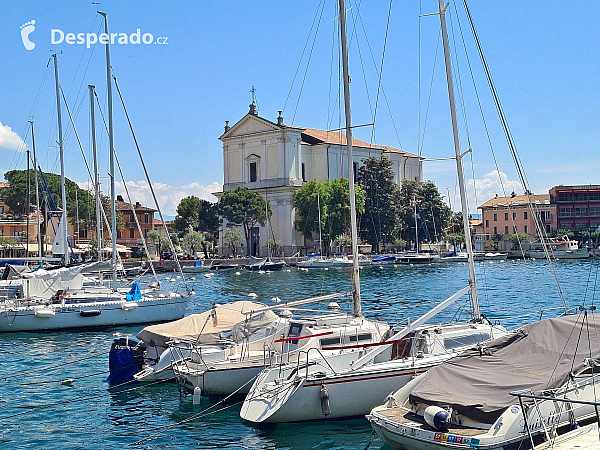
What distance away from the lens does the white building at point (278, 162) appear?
96.8 m

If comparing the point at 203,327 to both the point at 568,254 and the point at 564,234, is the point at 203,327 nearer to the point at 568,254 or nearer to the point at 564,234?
the point at 568,254

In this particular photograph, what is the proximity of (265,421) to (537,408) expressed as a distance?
5623mm

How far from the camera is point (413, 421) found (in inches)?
459

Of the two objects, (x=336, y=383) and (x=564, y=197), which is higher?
(x=564, y=197)

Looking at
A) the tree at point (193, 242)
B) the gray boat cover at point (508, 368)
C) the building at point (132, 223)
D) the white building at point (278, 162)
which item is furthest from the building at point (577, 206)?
the gray boat cover at point (508, 368)

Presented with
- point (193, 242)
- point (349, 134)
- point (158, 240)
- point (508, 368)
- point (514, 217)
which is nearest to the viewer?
point (508, 368)

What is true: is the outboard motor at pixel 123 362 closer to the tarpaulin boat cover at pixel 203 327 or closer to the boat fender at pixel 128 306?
the tarpaulin boat cover at pixel 203 327

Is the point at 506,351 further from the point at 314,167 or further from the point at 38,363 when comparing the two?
the point at 314,167

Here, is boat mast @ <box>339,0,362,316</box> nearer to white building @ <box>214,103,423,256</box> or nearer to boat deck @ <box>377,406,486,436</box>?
boat deck @ <box>377,406,486,436</box>

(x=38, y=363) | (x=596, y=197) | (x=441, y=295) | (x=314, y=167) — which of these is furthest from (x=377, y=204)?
(x=38, y=363)

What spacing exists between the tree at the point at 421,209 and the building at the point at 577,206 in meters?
22.5

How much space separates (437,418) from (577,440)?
2.01m

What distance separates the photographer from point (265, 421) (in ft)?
47.3

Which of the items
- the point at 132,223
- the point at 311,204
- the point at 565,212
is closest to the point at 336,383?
the point at 311,204
